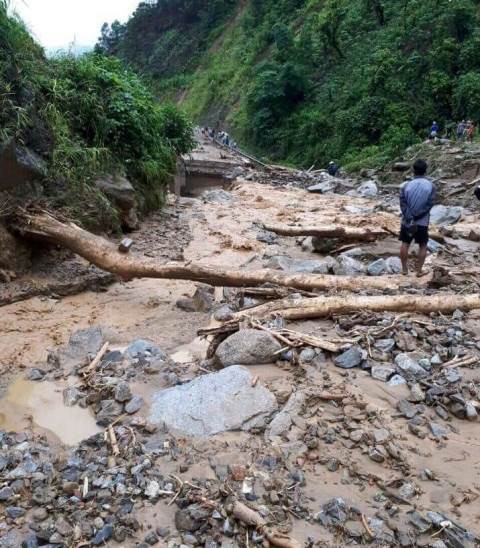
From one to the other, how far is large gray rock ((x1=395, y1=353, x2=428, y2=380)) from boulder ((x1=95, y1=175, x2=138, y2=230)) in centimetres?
644

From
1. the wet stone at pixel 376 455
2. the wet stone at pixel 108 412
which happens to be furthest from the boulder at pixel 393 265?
the wet stone at pixel 108 412

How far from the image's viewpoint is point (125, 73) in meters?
11.3

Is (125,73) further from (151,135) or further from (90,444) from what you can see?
(90,444)

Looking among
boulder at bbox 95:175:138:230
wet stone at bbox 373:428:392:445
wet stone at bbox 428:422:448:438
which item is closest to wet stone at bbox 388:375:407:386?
wet stone at bbox 428:422:448:438

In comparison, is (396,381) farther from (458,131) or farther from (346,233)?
(458,131)

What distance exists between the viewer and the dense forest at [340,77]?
72.2ft

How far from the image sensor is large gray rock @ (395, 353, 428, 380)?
3.96m

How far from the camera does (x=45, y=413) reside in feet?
13.6

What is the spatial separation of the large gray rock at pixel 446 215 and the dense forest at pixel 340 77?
9.43 m

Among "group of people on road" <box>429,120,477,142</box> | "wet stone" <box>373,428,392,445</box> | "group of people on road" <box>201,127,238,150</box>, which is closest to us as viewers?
"wet stone" <box>373,428,392,445</box>

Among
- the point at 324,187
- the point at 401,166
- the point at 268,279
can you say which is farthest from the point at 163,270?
the point at 401,166

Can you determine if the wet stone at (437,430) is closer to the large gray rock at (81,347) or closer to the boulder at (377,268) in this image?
the large gray rock at (81,347)

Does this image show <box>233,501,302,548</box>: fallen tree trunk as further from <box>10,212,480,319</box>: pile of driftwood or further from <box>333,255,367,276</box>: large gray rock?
<box>333,255,367,276</box>: large gray rock

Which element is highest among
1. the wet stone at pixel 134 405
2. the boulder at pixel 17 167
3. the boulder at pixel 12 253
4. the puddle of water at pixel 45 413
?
the boulder at pixel 17 167
